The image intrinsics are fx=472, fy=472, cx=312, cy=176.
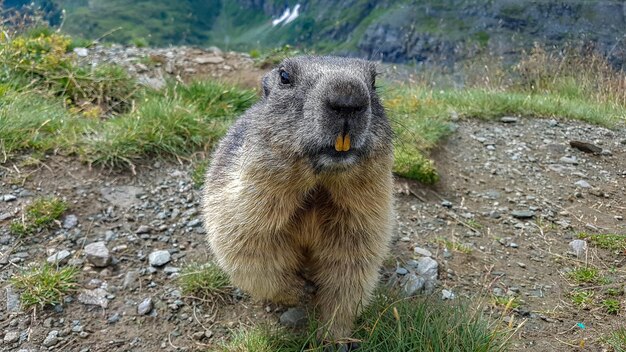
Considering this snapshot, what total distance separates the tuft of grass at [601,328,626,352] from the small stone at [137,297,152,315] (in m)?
3.52

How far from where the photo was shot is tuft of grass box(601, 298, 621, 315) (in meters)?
3.92

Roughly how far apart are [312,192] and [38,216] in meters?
3.11

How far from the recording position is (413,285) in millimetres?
4203

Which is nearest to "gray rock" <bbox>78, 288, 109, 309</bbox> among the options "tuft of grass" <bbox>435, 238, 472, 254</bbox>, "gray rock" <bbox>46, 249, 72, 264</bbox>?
"gray rock" <bbox>46, 249, 72, 264</bbox>

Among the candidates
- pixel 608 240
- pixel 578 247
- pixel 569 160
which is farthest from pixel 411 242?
pixel 569 160

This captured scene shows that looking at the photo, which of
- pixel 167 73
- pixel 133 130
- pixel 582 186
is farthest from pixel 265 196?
pixel 167 73

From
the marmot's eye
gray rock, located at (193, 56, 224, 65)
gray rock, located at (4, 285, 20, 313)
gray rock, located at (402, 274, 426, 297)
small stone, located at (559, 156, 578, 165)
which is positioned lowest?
gray rock, located at (4, 285, 20, 313)

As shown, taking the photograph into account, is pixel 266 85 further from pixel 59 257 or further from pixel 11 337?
pixel 11 337

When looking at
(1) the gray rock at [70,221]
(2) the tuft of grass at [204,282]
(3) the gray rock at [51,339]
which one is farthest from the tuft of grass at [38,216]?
(2) the tuft of grass at [204,282]

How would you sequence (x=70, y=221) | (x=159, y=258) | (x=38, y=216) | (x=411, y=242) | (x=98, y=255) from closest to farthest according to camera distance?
(x=98, y=255) → (x=159, y=258) → (x=38, y=216) → (x=70, y=221) → (x=411, y=242)

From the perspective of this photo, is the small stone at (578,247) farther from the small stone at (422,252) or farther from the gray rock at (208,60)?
the gray rock at (208,60)

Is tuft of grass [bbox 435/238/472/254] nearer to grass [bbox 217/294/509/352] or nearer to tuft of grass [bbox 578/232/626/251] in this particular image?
tuft of grass [bbox 578/232/626/251]

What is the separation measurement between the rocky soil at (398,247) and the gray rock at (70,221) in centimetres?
1

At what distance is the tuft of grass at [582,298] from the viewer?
4.05 m
